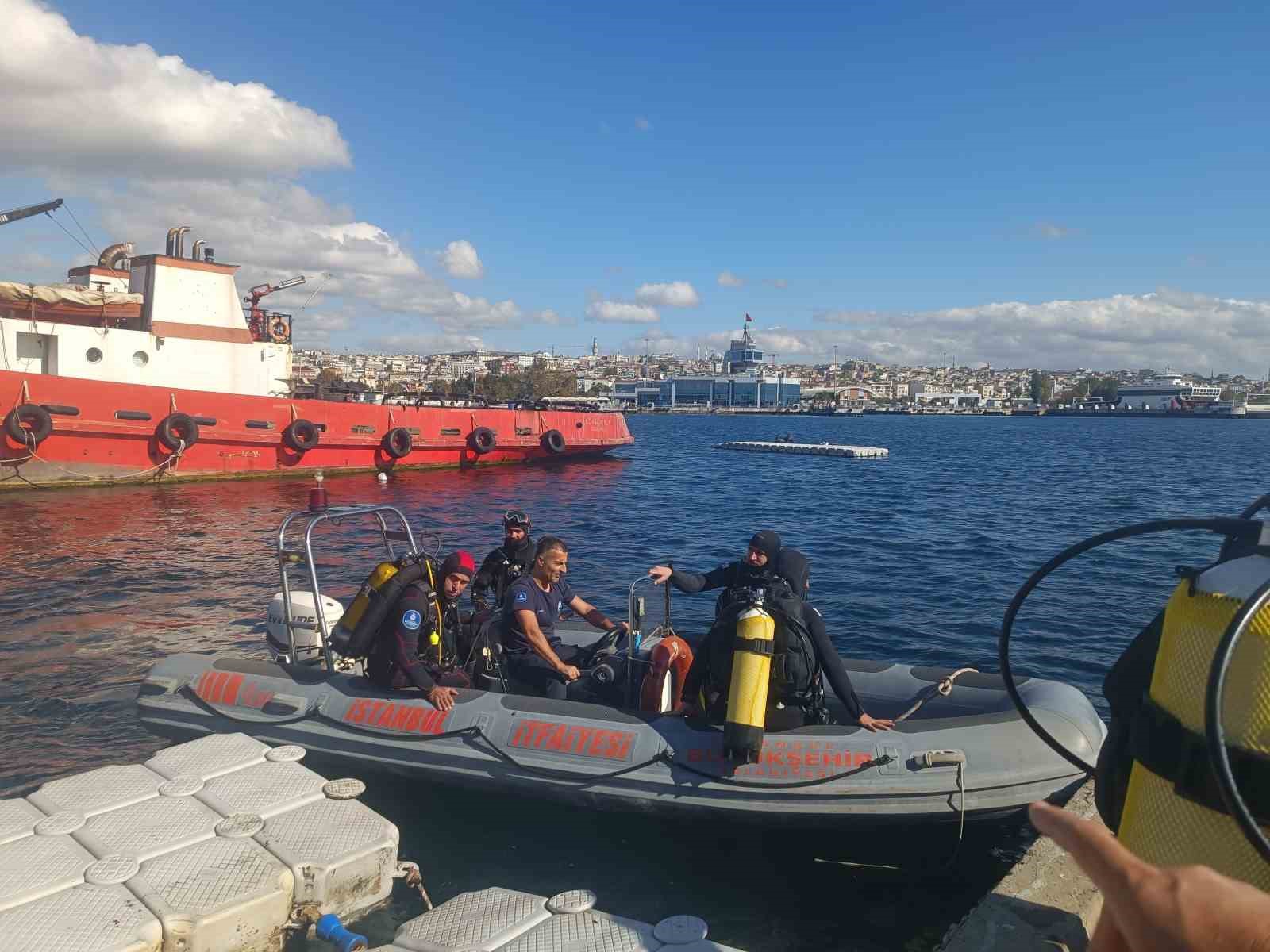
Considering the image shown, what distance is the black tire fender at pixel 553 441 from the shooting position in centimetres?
3103

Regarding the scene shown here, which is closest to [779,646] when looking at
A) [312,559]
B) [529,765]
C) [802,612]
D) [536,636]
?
[802,612]

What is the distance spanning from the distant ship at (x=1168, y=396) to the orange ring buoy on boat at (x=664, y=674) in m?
161

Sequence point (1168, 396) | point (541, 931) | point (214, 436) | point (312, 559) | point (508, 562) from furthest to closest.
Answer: point (1168, 396) < point (214, 436) < point (508, 562) < point (312, 559) < point (541, 931)

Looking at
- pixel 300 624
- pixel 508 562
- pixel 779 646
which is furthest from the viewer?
pixel 508 562

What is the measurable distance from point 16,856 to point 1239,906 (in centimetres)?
430

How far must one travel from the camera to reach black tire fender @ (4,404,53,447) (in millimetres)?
19469

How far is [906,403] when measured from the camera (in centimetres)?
18925

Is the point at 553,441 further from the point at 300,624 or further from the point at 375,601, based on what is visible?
the point at 375,601

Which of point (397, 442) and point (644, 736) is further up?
point (397, 442)

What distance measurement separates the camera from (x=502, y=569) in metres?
8.22

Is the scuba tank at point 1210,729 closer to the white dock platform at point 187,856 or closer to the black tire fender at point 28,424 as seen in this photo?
the white dock platform at point 187,856

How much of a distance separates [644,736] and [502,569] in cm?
298

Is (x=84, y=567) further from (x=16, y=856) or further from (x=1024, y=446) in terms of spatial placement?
(x=1024, y=446)

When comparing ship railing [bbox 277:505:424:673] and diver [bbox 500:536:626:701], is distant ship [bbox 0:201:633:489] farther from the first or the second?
diver [bbox 500:536:626:701]
